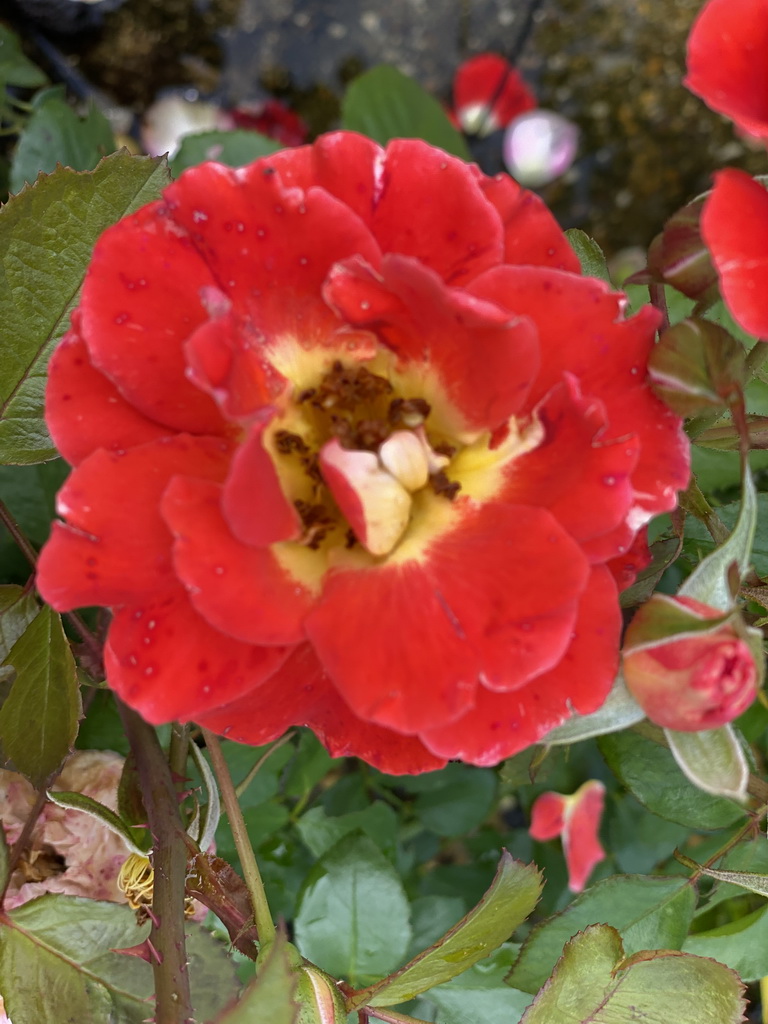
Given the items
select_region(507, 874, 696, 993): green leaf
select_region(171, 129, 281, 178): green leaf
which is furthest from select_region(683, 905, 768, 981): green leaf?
select_region(171, 129, 281, 178): green leaf

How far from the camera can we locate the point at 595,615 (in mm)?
315

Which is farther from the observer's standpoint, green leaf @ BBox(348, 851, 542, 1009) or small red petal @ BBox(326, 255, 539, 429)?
green leaf @ BBox(348, 851, 542, 1009)

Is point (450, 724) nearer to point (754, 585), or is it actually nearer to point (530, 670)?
point (530, 670)

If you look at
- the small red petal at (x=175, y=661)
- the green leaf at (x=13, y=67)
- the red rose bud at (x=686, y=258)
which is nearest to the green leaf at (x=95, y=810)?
the small red petal at (x=175, y=661)

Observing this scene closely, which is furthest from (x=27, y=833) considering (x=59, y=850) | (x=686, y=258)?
(x=686, y=258)

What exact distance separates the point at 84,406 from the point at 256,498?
8 cm

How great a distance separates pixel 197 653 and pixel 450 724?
3.6 inches

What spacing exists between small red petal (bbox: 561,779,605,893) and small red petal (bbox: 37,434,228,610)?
17 cm

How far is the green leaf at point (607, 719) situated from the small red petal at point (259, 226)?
0.61ft

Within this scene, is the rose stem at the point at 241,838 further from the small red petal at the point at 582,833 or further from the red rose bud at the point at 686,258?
the red rose bud at the point at 686,258

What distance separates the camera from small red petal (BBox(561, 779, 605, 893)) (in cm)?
29

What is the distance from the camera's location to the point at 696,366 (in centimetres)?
31

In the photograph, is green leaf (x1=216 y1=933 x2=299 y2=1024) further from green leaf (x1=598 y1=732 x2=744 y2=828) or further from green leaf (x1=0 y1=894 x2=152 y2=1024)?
green leaf (x1=598 y1=732 x2=744 y2=828)

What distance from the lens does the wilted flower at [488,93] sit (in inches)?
45.8
